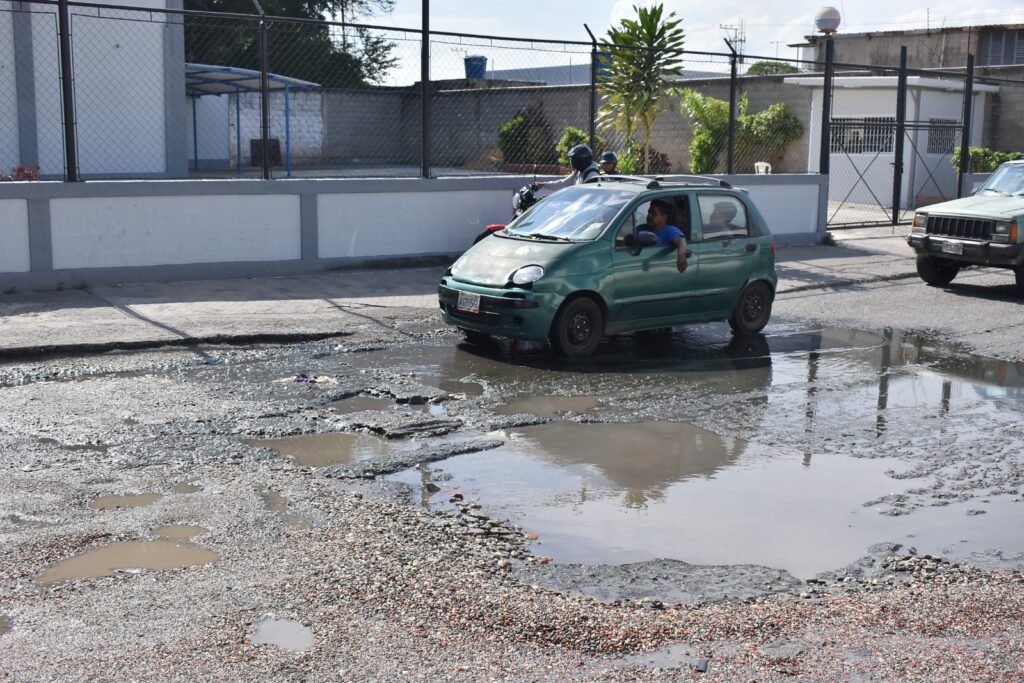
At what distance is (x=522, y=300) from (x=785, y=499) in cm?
381

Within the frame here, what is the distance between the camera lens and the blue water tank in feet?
49.9

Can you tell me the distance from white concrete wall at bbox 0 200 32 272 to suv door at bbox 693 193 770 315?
7.43m

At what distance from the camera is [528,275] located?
960 centimetres

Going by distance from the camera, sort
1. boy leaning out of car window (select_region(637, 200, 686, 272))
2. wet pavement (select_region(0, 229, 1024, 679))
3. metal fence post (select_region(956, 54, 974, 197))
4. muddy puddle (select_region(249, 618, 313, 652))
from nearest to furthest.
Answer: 1. muddy puddle (select_region(249, 618, 313, 652))
2. wet pavement (select_region(0, 229, 1024, 679))
3. boy leaning out of car window (select_region(637, 200, 686, 272))
4. metal fence post (select_region(956, 54, 974, 197))

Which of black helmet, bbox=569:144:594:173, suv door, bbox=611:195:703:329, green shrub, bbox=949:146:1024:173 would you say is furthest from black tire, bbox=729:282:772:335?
green shrub, bbox=949:146:1024:173

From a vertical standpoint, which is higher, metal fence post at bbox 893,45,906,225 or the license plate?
metal fence post at bbox 893,45,906,225

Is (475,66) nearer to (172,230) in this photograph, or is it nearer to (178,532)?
(172,230)

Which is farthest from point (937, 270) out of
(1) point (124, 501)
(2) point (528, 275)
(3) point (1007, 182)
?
(1) point (124, 501)

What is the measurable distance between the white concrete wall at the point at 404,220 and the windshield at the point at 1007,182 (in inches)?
271

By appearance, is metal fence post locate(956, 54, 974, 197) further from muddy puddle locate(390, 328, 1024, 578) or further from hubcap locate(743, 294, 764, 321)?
muddy puddle locate(390, 328, 1024, 578)

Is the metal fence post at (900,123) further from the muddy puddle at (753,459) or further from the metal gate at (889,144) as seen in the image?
the muddy puddle at (753,459)

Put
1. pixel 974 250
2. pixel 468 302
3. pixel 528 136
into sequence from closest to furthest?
pixel 468 302 < pixel 974 250 < pixel 528 136

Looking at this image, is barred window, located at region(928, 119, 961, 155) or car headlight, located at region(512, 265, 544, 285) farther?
barred window, located at region(928, 119, 961, 155)

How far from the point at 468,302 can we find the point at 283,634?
573 centimetres
